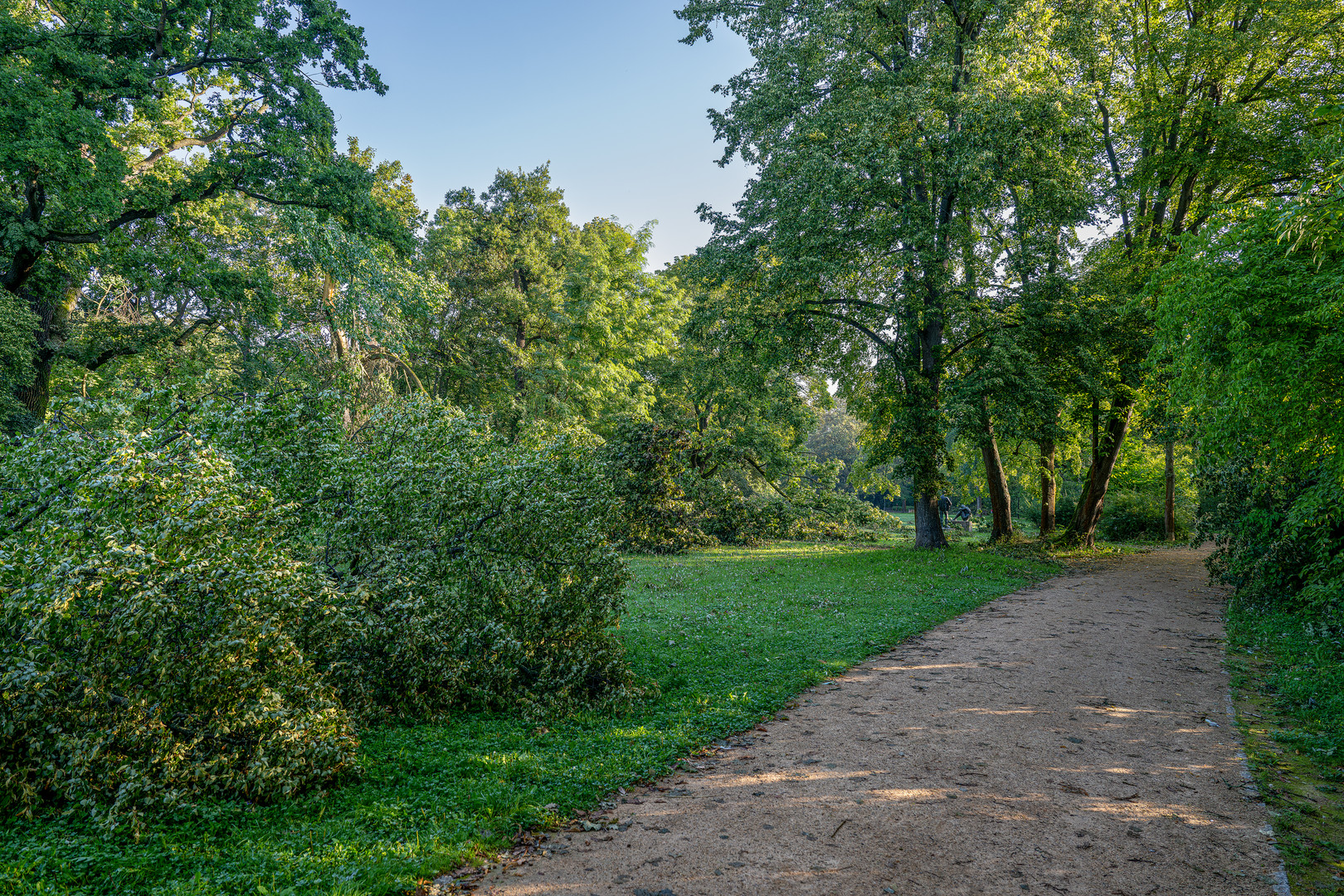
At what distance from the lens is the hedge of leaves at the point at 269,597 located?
4.00 metres

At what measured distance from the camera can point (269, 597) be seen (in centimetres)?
450

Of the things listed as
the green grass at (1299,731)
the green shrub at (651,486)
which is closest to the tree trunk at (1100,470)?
the green grass at (1299,731)

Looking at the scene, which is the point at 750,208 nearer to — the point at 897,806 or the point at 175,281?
the point at 175,281

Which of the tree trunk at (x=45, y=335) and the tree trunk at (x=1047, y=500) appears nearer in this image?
the tree trunk at (x=45, y=335)

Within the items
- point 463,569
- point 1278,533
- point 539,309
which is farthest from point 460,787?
point 539,309

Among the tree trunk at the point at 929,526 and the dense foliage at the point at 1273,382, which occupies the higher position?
the dense foliage at the point at 1273,382

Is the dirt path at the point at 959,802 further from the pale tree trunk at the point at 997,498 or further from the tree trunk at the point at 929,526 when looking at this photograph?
the pale tree trunk at the point at 997,498

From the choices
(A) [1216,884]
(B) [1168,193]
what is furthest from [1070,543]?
(A) [1216,884]

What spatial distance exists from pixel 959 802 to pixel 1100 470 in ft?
64.5

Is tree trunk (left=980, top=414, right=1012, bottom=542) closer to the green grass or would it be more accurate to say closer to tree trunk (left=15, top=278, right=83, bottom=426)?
the green grass

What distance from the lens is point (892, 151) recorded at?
47.6 ft

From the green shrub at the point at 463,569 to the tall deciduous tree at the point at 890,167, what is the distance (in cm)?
1122

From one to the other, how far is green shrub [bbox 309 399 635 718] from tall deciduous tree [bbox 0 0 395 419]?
10.2 m

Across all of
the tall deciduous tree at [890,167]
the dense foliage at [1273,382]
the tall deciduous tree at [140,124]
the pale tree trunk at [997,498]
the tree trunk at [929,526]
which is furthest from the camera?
the pale tree trunk at [997,498]
